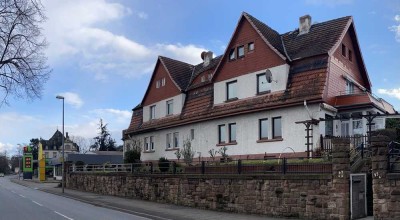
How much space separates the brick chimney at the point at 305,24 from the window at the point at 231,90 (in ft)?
19.0

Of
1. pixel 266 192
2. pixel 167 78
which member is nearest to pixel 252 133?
pixel 266 192

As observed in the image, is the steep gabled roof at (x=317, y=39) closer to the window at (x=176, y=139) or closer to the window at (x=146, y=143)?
the window at (x=176, y=139)

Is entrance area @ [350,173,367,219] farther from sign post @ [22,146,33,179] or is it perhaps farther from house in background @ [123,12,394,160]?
sign post @ [22,146,33,179]

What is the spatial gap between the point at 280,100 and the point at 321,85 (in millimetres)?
2803

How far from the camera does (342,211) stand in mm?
15344

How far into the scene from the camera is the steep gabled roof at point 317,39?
2558 centimetres

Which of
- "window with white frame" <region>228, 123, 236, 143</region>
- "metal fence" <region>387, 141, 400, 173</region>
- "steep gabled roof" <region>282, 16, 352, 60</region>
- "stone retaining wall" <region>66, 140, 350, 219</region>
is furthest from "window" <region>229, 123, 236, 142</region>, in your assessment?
"metal fence" <region>387, 141, 400, 173</region>

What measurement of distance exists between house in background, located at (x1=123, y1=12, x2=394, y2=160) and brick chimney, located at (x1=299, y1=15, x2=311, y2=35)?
7 cm

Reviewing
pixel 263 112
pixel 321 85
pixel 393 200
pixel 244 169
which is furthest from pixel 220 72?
pixel 393 200

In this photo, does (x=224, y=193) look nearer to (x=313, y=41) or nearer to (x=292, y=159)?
(x=292, y=159)

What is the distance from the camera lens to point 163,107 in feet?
127

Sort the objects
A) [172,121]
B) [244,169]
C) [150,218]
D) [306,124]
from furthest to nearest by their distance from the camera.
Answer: [172,121] < [306,124] < [244,169] < [150,218]

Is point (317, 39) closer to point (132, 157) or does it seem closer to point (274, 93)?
point (274, 93)

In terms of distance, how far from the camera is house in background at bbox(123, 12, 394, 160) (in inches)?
973
